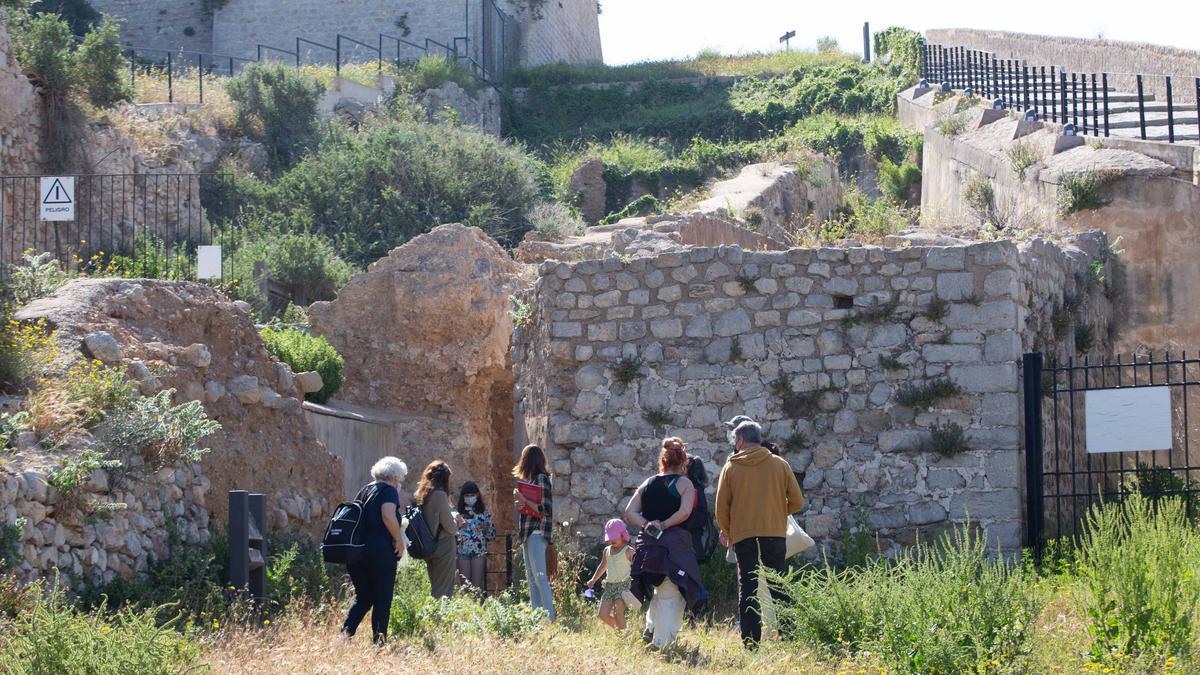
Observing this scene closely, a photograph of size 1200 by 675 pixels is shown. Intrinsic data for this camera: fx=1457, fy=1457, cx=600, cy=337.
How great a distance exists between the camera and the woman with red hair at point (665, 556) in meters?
8.96

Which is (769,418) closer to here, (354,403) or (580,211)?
(354,403)

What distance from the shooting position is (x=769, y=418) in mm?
11367

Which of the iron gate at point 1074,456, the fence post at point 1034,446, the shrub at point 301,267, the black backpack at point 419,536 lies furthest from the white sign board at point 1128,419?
the shrub at point 301,267

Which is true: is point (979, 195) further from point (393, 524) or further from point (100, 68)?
point (100, 68)

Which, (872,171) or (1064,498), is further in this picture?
(872,171)

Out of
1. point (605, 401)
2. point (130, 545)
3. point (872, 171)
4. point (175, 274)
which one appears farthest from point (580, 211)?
point (130, 545)

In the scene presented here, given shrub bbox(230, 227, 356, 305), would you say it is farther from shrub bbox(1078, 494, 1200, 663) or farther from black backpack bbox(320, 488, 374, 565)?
shrub bbox(1078, 494, 1200, 663)

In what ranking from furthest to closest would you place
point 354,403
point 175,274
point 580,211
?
1. point 580,211
2. point 175,274
3. point 354,403

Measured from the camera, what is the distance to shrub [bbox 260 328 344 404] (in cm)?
1398

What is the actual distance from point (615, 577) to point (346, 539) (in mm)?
1933

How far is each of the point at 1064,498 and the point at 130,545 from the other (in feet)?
23.1

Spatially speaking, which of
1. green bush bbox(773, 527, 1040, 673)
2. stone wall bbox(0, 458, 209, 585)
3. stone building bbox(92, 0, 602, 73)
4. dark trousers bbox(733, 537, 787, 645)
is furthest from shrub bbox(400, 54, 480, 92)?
green bush bbox(773, 527, 1040, 673)

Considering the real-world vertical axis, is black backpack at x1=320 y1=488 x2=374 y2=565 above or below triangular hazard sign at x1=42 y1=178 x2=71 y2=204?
below

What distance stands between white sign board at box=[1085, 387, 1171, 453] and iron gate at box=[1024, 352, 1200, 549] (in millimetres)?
70
